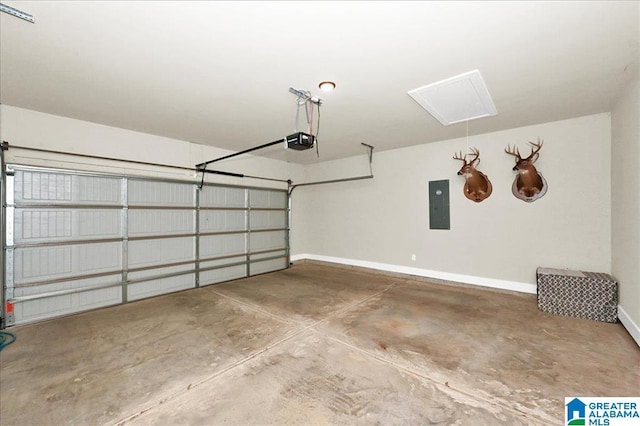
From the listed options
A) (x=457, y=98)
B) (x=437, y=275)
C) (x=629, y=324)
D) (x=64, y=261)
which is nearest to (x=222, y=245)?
(x=64, y=261)

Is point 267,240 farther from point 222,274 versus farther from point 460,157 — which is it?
point 460,157

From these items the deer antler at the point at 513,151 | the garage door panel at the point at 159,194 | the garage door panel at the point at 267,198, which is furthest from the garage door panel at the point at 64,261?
the deer antler at the point at 513,151

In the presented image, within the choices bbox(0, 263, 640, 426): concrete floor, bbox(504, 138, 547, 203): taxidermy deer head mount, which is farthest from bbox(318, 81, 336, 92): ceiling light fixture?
bbox(504, 138, 547, 203): taxidermy deer head mount

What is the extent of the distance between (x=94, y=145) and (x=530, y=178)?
7121 millimetres

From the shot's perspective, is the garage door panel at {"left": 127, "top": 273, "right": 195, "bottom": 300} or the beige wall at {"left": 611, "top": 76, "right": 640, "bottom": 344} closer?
the beige wall at {"left": 611, "top": 76, "right": 640, "bottom": 344}

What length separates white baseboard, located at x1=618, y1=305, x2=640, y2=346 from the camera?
8.93 feet

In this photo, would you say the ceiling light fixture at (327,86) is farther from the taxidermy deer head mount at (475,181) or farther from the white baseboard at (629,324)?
the white baseboard at (629,324)

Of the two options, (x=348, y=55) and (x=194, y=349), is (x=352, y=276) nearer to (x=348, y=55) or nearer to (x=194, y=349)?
(x=194, y=349)

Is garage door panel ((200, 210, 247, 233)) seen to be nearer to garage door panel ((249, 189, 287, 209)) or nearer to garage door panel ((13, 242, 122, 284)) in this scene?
garage door panel ((249, 189, 287, 209))

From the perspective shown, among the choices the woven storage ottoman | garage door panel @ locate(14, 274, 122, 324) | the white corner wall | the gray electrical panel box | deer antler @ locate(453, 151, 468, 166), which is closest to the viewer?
the woven storage ottoman

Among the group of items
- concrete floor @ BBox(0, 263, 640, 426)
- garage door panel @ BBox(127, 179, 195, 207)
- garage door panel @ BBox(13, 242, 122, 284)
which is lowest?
concrete floor @ BBox(0, 263, 640, 426)

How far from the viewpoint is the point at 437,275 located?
5.39 meters

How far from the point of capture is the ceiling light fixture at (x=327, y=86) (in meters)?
2.85

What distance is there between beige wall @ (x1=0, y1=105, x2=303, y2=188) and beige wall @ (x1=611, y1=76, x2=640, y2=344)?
629cm
